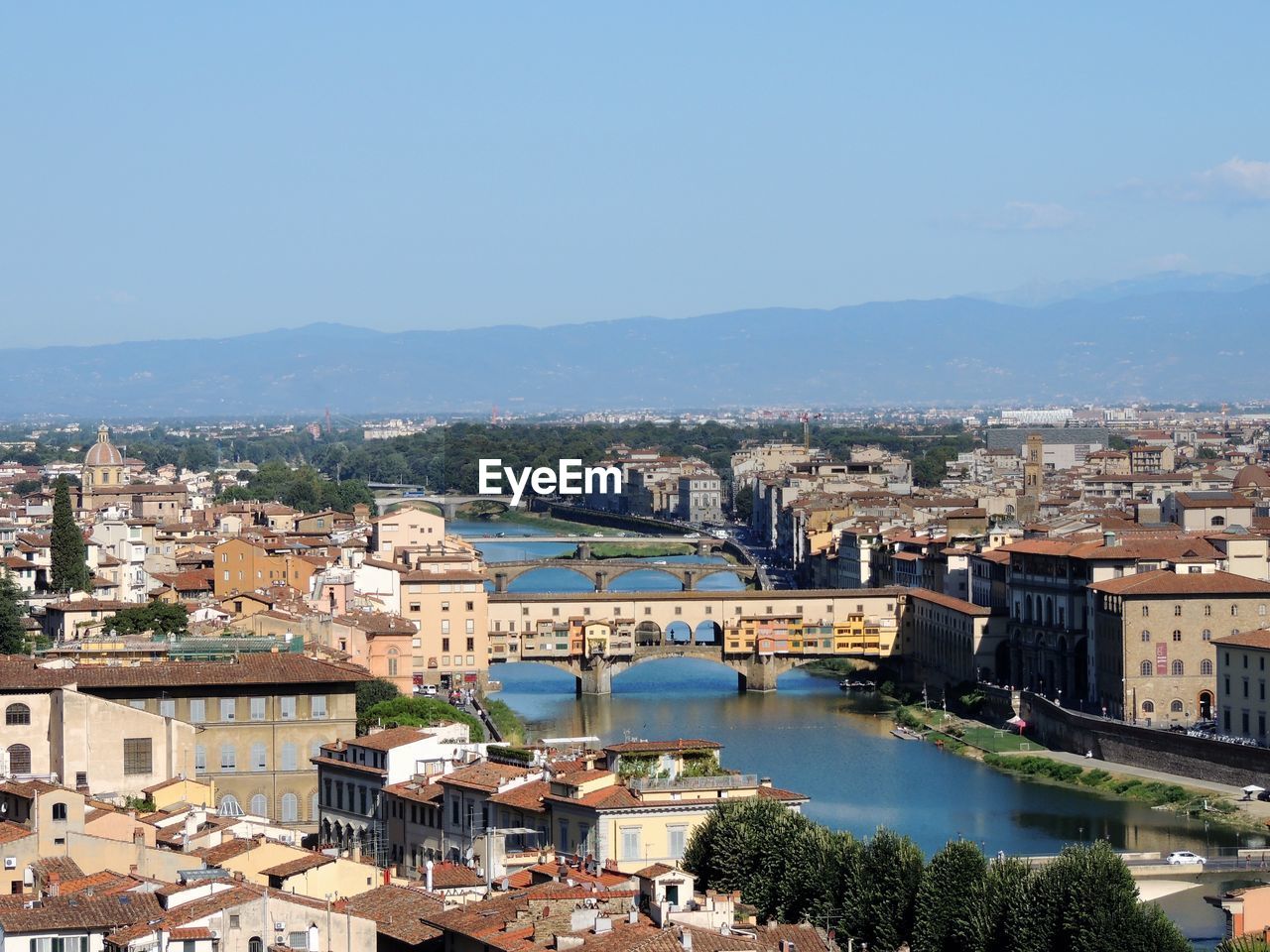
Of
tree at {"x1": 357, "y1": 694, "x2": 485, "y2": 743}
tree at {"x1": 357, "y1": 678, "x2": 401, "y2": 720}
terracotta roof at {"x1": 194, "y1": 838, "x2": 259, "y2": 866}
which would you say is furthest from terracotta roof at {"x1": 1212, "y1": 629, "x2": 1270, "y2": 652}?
terracotta roof at {"x1": 194, "y1": 838, "x2": 259, "y2": 866}

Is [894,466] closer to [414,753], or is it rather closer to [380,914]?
[414,753]

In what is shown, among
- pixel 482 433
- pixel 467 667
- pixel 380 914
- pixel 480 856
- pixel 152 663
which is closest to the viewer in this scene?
pixel 380 914

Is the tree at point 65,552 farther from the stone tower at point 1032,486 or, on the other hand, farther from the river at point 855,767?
the stone tower at point 1032,486

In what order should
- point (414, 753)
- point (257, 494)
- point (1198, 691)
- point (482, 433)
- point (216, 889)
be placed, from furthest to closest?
point (482, 433)
point (257, 494)
point (1198, 691)
point (414, 753)
point (216, 889)

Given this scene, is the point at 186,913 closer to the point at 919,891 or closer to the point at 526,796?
the point at 526,796

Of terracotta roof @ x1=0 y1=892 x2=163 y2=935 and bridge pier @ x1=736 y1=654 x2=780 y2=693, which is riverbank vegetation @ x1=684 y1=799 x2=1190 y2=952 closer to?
terracotta roof @ x1=0 y1=892 x2=163 y2=935

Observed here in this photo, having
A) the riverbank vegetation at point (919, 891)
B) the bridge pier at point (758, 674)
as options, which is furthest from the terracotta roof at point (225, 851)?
the bridge pier at point (758, 674)

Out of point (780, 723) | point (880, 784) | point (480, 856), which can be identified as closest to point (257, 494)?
point (780, 723)
